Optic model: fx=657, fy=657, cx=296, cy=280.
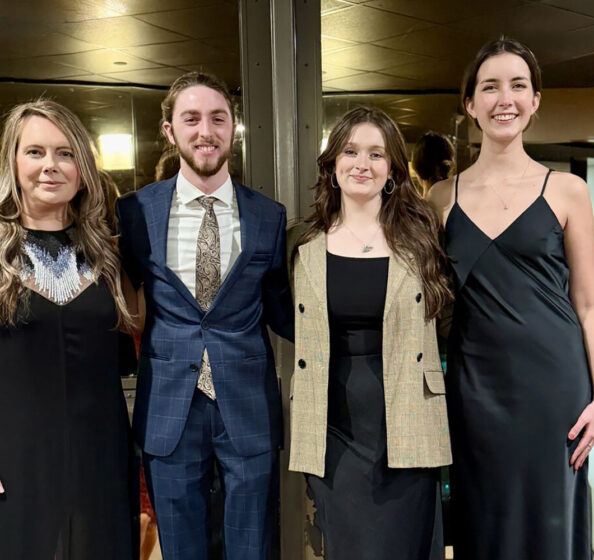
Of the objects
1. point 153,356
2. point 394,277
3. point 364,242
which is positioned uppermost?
point 364,242

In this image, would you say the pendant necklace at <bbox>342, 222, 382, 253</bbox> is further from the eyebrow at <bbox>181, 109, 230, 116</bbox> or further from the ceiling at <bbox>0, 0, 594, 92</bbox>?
the ceiling at <bbox>0, 0, 594, 92</bbox>

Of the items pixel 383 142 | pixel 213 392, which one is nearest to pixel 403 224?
pixel 383 142

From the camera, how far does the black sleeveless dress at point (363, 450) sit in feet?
6.79

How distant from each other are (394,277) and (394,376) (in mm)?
308

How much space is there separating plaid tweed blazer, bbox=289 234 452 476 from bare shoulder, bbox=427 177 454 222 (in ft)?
1.06

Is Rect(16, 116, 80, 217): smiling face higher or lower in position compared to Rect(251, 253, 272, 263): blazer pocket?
higher

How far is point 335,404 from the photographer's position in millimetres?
2100

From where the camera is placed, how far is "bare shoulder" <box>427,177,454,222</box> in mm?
2279

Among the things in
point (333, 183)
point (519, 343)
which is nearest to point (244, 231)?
point (333, 183)

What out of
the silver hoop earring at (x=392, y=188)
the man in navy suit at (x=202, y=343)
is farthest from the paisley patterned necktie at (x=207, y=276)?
the silver hoop earring at (x=392, y=188)

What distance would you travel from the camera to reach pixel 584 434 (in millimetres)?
2080

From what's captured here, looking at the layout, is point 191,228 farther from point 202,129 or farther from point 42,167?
point 42,167

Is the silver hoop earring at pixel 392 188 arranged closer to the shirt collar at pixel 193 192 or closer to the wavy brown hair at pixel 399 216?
the wavy brown hair at pixel 399 216

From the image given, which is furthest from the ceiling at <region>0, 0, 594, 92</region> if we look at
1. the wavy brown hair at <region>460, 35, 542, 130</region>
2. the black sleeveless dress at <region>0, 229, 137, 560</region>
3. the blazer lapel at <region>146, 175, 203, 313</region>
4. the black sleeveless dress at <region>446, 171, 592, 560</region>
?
the black sleeveless dress at <region>0, 229, 137, 560</region>
